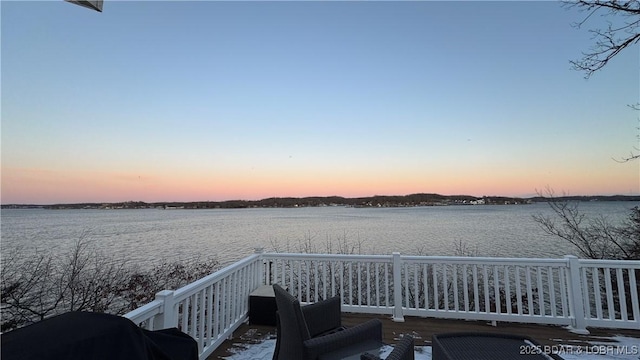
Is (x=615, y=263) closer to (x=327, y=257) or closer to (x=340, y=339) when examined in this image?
(x=327, y=257)

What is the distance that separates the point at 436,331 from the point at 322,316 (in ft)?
5.21

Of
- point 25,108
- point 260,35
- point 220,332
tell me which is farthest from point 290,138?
point 220,332

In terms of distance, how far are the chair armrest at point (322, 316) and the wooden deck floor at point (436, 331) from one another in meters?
0.67

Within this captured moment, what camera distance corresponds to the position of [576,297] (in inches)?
136

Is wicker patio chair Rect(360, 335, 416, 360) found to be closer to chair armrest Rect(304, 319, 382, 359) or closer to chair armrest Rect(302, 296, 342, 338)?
chair armrest Rect(304, 319, 382, 359)

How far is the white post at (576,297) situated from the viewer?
343 cm

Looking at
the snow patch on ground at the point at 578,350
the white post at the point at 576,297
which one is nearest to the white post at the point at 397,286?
the snow patch on ground at the point at 578,350

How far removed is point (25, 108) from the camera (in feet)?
15.5

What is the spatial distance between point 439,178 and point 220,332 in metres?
12.7

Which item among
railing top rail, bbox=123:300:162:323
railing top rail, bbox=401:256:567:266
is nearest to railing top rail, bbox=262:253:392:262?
railing top rail, bbox=401:256:567:266

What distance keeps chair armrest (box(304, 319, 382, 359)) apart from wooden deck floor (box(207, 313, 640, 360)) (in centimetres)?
106

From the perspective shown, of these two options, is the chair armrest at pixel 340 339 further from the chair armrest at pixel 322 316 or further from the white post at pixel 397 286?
the white post at pixel 397 286

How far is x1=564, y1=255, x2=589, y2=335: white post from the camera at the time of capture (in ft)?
11.3

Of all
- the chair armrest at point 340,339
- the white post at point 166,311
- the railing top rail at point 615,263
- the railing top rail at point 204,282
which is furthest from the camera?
the railing top rail at point 615,263
